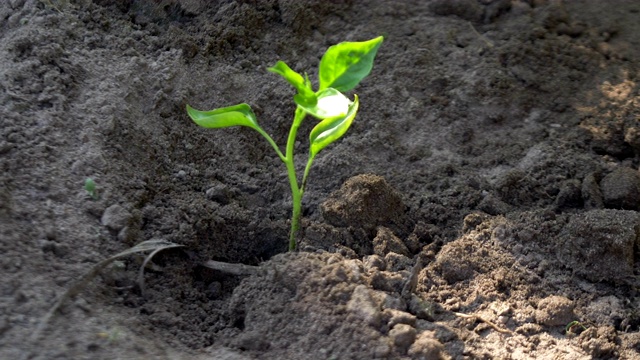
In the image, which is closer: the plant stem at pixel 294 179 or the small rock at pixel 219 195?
the plant stem at pixel 294 179

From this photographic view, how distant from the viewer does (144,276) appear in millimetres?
1625

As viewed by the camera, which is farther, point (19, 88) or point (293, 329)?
point (19, 88)

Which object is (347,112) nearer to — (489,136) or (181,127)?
(181,127)

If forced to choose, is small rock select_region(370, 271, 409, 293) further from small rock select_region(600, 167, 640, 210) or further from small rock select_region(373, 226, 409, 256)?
small rock select_region(600, 167, 640, 210)

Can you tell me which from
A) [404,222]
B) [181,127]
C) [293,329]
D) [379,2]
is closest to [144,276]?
[293,329]

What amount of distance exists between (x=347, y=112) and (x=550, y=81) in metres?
1.01

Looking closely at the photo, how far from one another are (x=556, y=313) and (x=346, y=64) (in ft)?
2.30

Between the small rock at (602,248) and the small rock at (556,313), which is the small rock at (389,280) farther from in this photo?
the small rock at (602,248)

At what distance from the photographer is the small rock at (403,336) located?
1.46 meters

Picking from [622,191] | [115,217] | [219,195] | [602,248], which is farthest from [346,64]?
[622,191]

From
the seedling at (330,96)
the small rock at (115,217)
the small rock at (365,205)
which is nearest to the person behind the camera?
the seedling at (330,96)

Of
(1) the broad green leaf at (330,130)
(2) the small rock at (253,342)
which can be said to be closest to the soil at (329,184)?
(2) the small rock at (253,342)

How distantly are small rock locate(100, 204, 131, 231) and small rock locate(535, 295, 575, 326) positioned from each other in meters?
0.92

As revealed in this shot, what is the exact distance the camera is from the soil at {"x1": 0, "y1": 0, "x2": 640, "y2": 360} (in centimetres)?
153
